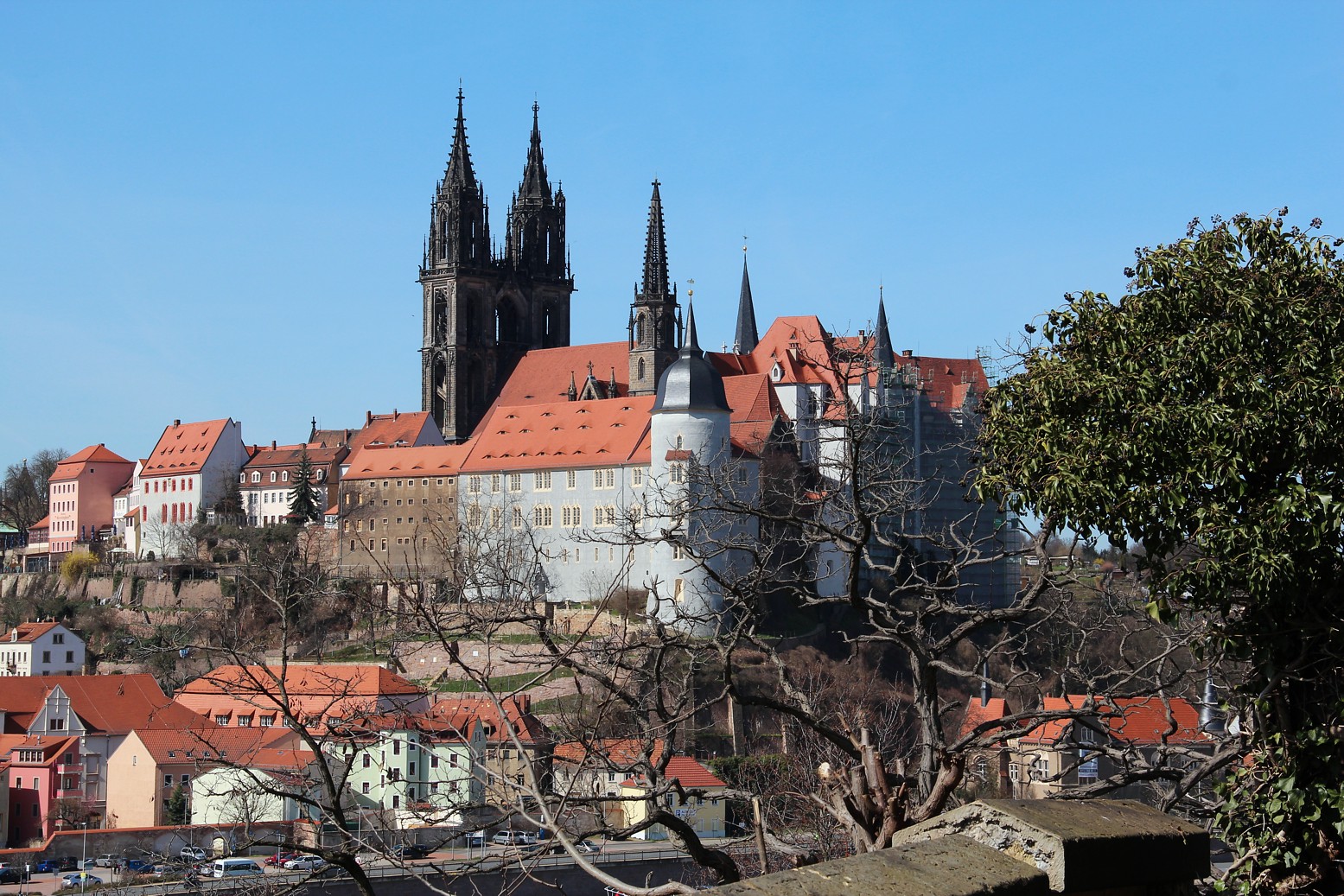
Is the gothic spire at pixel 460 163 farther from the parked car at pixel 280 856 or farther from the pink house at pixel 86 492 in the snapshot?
the parked car at pixel 280 856

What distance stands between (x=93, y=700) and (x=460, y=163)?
4664 cm

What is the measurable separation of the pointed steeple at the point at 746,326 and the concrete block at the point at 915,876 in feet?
307

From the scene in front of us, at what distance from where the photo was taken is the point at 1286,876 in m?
7.88

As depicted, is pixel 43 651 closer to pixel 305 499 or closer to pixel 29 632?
pixel 29 632

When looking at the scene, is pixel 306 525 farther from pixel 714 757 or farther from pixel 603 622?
pixel 714 757

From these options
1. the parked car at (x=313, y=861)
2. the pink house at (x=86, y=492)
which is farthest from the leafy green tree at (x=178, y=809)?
the pink house at (x=86, y=492)

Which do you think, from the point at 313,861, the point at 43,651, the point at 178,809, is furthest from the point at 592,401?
the point at 313,861

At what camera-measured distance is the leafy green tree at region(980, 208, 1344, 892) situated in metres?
7.81

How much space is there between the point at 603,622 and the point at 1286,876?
54.5 metres

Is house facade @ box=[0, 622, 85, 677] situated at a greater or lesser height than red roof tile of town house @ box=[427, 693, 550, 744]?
lesser

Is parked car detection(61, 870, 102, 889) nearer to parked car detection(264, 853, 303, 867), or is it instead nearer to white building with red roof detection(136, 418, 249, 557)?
parked car detection(264, 853, 303, 867)

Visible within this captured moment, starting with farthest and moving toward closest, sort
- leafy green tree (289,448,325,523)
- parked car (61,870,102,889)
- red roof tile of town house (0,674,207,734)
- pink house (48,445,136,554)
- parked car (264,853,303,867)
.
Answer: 1. pink house (48,445,136,554)
2. leafy green tree (289,448,325,523)
3. red roof tile of town house (0,674,207,734)
4. parked car (61,870,102,889)
5. parked car (264,853,303,867)

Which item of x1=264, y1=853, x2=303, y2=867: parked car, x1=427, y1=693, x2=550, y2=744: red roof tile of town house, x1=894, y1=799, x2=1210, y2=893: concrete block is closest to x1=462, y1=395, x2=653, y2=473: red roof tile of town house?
x1=427, y1=693, x2=550, y2=744: red roof tile of town house

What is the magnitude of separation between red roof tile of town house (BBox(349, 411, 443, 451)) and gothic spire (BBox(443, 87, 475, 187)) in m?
13.9
